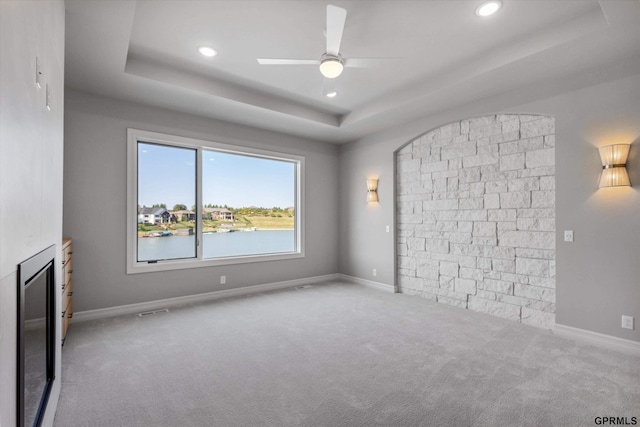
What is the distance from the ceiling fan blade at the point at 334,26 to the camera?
2217 millimetres

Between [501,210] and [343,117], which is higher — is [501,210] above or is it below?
below

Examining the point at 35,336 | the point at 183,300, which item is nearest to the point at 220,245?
the point at 183,300

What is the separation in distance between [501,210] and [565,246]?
2.63ft

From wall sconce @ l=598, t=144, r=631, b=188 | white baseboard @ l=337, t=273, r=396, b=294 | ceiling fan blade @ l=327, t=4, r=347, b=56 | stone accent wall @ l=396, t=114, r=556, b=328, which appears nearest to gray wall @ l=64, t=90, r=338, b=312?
white baseboard @ l=337, t=273, r=396, b=294

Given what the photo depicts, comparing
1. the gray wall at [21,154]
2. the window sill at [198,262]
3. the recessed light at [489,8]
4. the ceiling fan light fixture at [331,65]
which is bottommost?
the window sill at [198,262]

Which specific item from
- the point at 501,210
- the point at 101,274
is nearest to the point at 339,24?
the point at 501,210

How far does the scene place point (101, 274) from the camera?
395 centimetres

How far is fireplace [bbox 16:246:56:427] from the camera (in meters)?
1.22

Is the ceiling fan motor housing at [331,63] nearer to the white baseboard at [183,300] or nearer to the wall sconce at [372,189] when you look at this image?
the wall sconce at [372,189]

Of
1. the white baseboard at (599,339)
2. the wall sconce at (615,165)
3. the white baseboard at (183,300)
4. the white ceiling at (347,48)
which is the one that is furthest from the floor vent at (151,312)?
the wall sconce at (615,165)

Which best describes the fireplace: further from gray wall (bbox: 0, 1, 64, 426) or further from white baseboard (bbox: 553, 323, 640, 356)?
white baseboard (bbox: 553, 323, 640, 356)

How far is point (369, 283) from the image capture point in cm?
571

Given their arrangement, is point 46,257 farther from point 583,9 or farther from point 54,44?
point 583,9

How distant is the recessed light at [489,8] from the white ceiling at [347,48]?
6 centimetres
